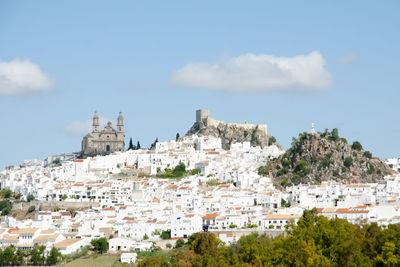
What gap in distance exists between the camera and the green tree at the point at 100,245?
66394 millimetres

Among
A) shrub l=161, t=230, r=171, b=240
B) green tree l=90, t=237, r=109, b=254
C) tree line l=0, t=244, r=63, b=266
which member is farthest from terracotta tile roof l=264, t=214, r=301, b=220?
tree line l=0, t=244, r=63, b=266

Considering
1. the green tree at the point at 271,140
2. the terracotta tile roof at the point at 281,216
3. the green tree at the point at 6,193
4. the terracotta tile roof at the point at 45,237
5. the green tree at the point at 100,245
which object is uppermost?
the green tree at the point at 271,140

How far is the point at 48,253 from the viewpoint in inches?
2625

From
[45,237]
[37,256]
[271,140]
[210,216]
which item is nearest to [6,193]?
[45,237]

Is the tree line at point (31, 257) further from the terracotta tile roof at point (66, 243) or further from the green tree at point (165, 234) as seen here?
the green tree at point (165, 234)

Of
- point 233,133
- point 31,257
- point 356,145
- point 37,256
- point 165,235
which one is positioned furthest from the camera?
point 233,133

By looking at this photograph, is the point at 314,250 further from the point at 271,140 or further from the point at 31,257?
the point at 271,140

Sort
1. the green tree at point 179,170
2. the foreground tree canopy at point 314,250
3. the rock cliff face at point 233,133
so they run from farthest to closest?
the rock cliff face at point 233,133 → the green tree at point 179,170 → the foreground tree canopy at point 314,250

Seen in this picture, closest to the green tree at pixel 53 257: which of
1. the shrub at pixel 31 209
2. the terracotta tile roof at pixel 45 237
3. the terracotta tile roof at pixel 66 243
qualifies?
the terracotta tile roof at pixel 66 243

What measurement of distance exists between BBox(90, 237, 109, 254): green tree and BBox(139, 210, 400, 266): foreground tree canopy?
12374 millimetres

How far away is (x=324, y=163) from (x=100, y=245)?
93.9 ft

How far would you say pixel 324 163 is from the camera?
86.3m

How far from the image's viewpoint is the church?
104625 millimetres

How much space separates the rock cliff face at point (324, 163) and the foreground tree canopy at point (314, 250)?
97.4 ft
